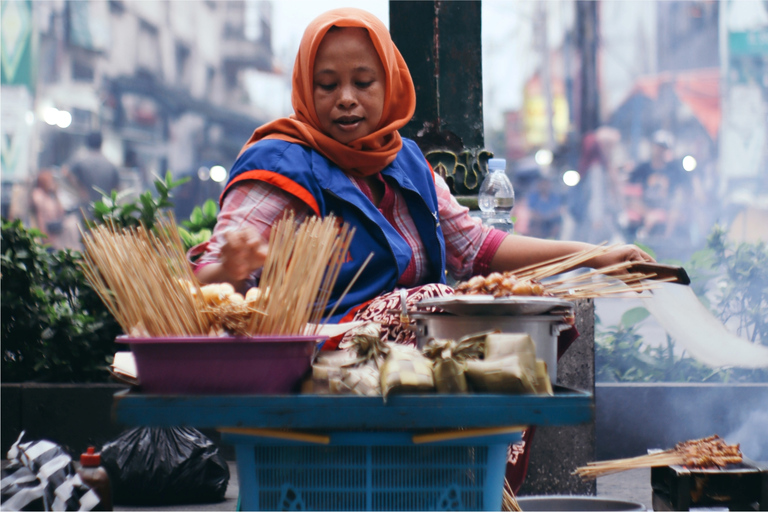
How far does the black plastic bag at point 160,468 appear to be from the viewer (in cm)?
295

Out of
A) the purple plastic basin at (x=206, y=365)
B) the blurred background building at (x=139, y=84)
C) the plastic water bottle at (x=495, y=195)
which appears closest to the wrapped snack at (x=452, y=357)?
the purple plastic basin at (x=206, y=365)

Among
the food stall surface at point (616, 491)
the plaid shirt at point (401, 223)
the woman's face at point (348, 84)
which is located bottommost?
the food stall surface at point (616, 491)

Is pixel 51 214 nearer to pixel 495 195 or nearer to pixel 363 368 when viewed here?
pixel 495 195

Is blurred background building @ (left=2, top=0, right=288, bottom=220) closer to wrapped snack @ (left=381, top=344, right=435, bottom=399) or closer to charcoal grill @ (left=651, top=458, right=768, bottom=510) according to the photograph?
charcoal grill @ (left=651, top=458, right=768, bottom=510)

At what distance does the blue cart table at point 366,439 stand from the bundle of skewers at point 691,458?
1226 mm

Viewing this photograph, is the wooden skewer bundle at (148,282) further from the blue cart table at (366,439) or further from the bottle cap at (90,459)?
the bottle cap at (90,459)

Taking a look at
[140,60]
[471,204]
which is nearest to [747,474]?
[471,204]

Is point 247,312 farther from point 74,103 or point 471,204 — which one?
point 74,103

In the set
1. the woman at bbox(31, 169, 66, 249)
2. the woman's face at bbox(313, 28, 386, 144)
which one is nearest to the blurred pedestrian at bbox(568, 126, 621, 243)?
the woman at bbox(31, 169, 66, 249)

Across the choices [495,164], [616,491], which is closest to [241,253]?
[495,164]

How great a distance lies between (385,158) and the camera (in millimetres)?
2105

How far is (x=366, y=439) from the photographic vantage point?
50.4 inches

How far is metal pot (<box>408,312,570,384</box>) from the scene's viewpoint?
1403 mm

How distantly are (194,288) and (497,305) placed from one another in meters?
0.54
